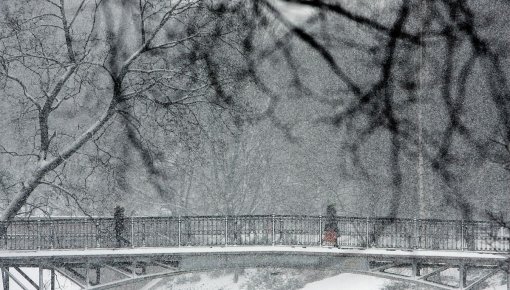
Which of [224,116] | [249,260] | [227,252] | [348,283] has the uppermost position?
[224,116]

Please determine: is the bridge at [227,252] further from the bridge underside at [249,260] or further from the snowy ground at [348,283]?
the snowy ground at [348,283]

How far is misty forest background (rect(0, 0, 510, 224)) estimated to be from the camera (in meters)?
15.7

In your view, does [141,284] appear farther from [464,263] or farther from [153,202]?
[464,263]

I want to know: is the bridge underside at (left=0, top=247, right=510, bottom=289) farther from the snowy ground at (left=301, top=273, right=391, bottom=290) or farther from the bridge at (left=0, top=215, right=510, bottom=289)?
the snowy ground at (left=301, top=273, right=391, bottom=290)

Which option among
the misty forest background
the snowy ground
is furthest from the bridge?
the snowy ground

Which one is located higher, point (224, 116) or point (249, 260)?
point (224, 116)

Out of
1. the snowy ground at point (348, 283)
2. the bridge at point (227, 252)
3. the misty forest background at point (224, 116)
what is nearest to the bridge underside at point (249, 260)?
the bridge at point (227, 252)

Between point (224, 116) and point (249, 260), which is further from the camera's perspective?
point (224, 116)

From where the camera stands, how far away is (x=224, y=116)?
2858 centimetres

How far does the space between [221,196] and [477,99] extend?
10359 mm

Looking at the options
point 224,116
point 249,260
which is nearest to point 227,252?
point 249,260

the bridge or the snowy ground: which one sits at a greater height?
the bridge

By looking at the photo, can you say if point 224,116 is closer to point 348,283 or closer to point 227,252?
point 348,283

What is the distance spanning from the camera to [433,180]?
2538 cm
